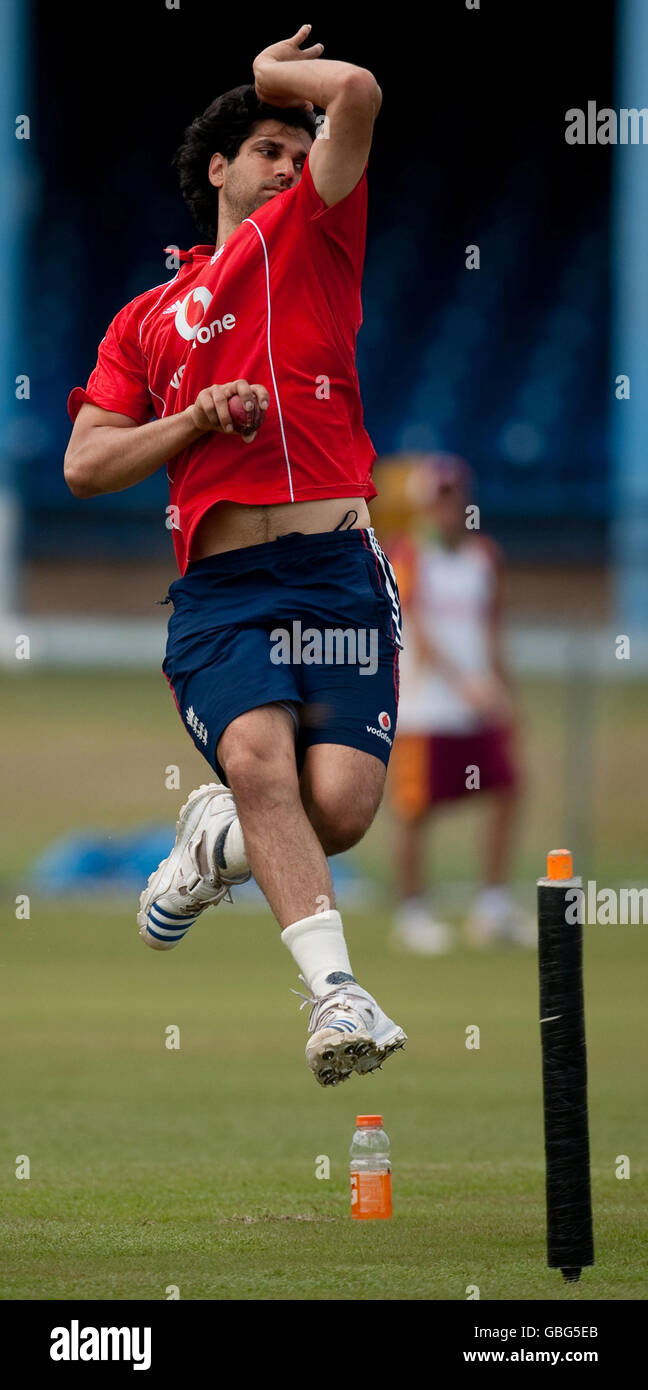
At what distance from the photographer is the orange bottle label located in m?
5.66

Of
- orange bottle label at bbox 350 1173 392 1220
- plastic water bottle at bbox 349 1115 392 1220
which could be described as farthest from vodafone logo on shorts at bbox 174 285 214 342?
orange bottle label at bbox 350 1173 392 1220

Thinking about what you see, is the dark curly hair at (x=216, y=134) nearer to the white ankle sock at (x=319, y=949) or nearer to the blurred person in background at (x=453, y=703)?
the white ankle sock at (x=319, y=949)

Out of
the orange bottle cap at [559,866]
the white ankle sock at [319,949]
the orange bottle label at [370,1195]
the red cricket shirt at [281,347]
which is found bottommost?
the orange bottle label at [370,1195]

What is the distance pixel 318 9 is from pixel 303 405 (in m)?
23.4

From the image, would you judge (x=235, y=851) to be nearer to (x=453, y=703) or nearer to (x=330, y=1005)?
(x=330, y=1005)

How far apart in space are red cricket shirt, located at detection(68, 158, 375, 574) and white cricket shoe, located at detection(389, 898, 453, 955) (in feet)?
24.0

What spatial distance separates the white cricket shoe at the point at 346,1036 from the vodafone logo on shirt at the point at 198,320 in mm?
1821

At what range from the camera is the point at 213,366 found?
5.72 m

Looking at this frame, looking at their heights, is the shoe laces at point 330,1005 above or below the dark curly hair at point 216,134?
below

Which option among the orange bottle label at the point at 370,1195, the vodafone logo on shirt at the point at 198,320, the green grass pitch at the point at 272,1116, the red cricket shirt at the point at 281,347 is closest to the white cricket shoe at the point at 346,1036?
the green grass pitch at the point at 272,1116

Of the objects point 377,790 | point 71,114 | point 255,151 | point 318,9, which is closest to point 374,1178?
point 377,790

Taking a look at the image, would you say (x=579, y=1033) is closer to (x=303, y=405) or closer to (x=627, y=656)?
(x=303, y=405)

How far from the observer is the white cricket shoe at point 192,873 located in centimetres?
600

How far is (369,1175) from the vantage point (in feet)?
18.5
